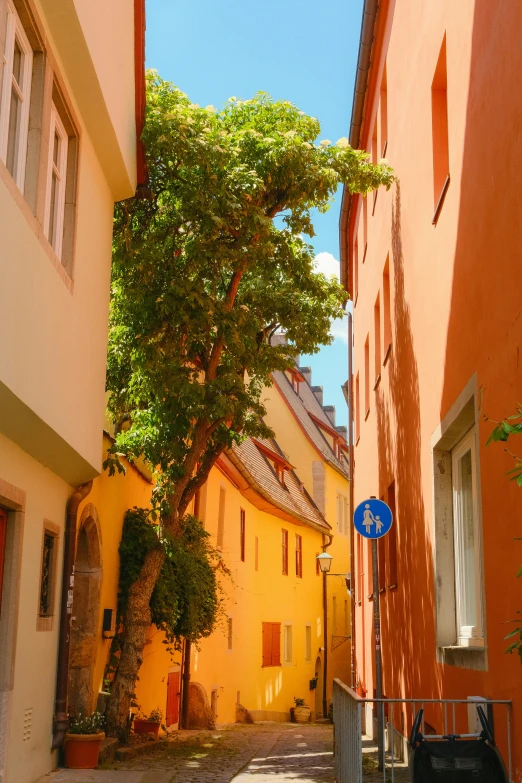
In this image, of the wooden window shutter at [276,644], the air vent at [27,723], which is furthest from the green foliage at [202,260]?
the wooden window shutter at [276,644]

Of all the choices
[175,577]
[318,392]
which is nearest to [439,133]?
[175,577]

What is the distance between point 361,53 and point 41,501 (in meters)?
10.1

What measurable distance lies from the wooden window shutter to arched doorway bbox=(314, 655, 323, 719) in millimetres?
5242

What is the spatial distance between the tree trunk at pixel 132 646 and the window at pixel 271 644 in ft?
50.7

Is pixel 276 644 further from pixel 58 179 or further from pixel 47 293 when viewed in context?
pixel 47 293

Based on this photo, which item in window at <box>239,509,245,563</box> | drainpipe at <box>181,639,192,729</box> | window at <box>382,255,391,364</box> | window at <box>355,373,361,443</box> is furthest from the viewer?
window at <box>239,509,245,563</box>

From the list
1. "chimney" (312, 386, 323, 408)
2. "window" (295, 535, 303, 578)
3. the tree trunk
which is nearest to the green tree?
the tree trunk

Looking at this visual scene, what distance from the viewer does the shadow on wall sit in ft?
32.3

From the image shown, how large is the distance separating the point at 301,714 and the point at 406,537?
68.4 ft

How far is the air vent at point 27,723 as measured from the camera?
30.2 feet

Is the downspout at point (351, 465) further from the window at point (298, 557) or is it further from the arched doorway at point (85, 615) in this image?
the arched doorway at point (85, 615)

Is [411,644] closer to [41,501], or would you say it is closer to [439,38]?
[41,501]

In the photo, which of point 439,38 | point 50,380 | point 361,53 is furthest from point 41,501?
point 361,53

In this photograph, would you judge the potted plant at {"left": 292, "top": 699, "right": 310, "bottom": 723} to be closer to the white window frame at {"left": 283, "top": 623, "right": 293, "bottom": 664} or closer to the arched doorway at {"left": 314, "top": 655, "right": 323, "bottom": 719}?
the white window frame at {"left": 283, "top": 623, "right": 293, "bottom": 664}
